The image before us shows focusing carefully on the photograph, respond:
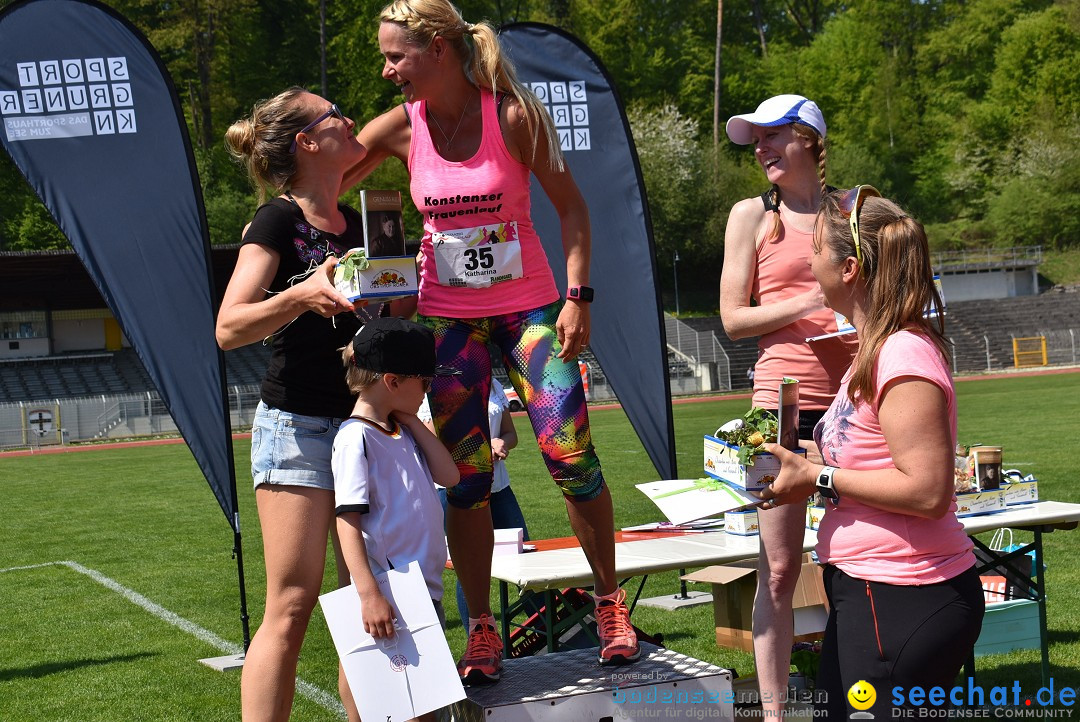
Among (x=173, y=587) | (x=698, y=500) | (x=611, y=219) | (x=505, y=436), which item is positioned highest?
(x=611, y=219)

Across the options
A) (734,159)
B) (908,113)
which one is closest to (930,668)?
(734,159)

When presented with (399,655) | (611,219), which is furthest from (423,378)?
(611,219)

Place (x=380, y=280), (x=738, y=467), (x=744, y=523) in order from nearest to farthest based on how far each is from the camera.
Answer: (x=738, y=467) < (x=380, y=280) < (x=744, y=523)

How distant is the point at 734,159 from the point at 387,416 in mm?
63657

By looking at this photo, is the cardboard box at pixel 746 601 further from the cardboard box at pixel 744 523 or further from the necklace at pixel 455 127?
the necklace at pixel 455 127

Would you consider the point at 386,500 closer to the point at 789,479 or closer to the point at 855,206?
the point at 789,479

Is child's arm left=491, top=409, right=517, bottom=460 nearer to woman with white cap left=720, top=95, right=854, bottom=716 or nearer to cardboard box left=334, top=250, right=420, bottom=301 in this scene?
woman with white cap left=720, top=95, right=854, bottom=716

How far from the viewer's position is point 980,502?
15.6 feet

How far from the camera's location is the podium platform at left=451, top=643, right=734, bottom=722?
3287mm

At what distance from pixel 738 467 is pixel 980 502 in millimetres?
2408

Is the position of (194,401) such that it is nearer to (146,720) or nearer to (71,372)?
Result: (146,720)

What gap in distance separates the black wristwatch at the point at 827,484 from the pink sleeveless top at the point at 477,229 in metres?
1.22

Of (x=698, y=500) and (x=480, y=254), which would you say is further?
(x=480, y=254)

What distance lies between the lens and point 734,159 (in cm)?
6475
